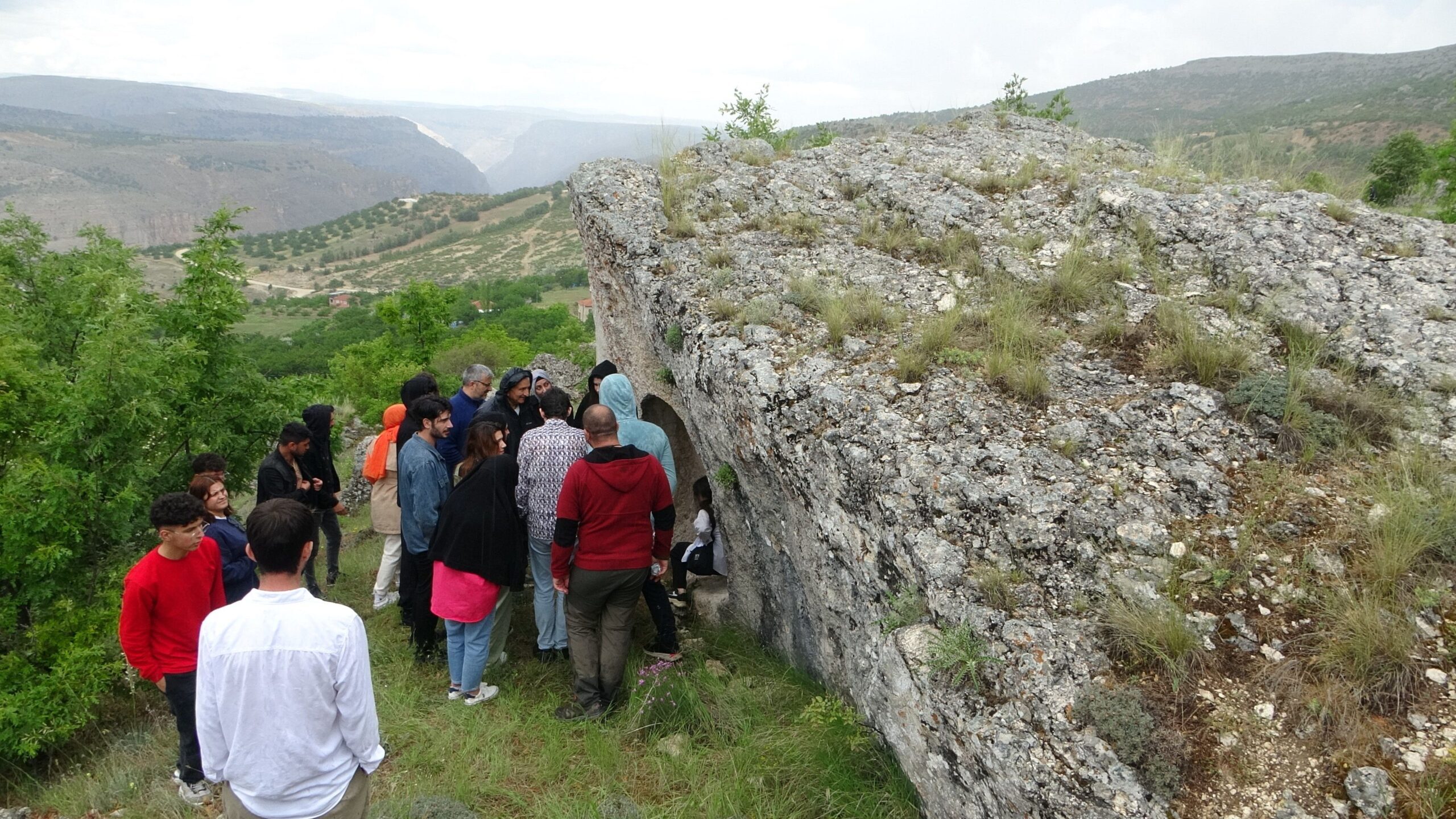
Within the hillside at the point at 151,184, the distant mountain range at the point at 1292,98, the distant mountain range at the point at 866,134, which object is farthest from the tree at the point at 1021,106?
the hillside at the point at 151,184

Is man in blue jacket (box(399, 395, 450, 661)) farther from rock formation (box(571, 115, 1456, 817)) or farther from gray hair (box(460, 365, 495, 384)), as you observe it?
rock formation (box(571, 115, 1456, 817))

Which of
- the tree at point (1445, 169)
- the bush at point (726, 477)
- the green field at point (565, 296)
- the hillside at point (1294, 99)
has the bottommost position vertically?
the green field at point (565, 296)

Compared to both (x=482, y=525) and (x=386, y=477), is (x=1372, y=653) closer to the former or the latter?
(x=482, y=525)

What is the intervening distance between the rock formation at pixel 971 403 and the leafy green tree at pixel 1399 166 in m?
18.7

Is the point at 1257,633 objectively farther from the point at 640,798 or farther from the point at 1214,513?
the point at 640,798

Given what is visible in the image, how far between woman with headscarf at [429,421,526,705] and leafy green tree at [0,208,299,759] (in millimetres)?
3456

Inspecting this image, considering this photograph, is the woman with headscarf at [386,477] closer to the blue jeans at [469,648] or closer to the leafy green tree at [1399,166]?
the blue jeans at [469,648]

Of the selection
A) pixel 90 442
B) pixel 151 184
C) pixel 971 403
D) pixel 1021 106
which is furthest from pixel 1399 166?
pixel 151 184

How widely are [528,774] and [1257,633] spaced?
12.8 feet

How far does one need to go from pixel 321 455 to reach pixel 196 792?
3.29 m

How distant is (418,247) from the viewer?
106188mm

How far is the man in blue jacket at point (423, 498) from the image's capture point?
5398mm

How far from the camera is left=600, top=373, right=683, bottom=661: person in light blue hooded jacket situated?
17.8 ft

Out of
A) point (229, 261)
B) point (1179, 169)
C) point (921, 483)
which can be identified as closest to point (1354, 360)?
point (921, 483)
